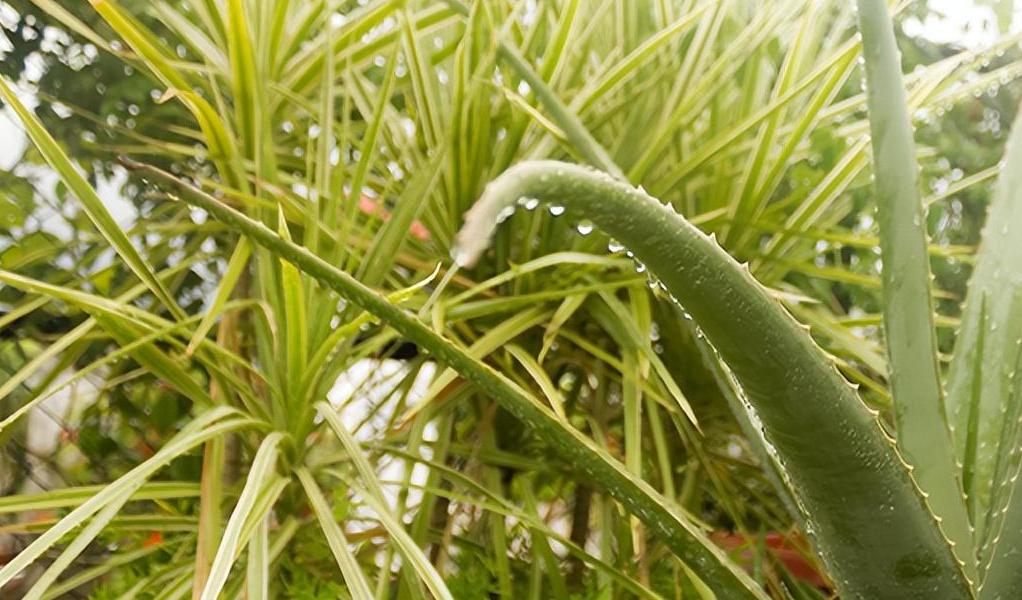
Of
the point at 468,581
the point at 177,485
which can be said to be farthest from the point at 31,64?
the point at 468,581

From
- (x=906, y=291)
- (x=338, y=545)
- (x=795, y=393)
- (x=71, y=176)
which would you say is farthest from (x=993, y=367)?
(x=71, y=176)

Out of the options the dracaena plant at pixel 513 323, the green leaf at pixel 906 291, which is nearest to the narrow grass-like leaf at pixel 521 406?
the dracaena plant at pixel 513 323

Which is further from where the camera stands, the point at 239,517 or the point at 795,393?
the point at 239,517

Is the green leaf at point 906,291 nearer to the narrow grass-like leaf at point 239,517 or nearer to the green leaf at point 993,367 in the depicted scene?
the green leaf at point 993,367

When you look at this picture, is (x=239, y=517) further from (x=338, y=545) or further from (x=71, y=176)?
(x=71, y=176)

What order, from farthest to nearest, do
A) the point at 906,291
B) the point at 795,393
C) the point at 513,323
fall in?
the point at 513,323 → the point at 906,291 → the point at 795,393

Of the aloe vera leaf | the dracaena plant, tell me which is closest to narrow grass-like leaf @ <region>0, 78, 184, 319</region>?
the dracaena plant

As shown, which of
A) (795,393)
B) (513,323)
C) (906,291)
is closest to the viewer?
(795,393)

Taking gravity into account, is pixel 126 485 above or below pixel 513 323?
below

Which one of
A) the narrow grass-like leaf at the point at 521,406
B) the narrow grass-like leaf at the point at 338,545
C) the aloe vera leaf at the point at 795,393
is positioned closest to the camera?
the aloe vera leaf at the point at 795,393
